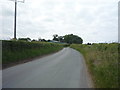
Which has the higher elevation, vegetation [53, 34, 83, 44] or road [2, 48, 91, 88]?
vegetation [53, 34, 83, 44]

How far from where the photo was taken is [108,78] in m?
7.32

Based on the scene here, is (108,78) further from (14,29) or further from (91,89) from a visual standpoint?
(14,29)

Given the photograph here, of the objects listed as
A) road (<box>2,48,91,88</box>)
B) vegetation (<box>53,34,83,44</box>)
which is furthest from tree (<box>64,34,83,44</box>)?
road (<box>2,48,91,88</box>)

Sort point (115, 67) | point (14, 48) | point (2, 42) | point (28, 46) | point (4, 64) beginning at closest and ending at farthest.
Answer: point (115, 67), point (4, 64), point (2, 42), point (14, 48), point (28, 46)

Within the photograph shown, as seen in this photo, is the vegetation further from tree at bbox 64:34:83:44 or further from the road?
the road

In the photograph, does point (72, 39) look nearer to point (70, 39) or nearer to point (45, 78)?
point (70, 39)

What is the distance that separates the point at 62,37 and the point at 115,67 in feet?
519

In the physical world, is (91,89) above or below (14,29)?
below

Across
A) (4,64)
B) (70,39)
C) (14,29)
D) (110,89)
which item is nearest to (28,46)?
(14,29)

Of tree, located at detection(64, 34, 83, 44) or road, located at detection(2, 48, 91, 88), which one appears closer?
road, located at detection(2, 48, 91, 88)

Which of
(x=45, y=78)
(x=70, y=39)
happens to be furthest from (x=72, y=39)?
(x=45, y=78)

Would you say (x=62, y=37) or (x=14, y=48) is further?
(x=62, y=37)

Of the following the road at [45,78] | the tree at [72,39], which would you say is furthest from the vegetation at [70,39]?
the road at [45,78]

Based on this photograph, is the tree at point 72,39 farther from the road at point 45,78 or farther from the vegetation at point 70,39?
the road at point 45,78
